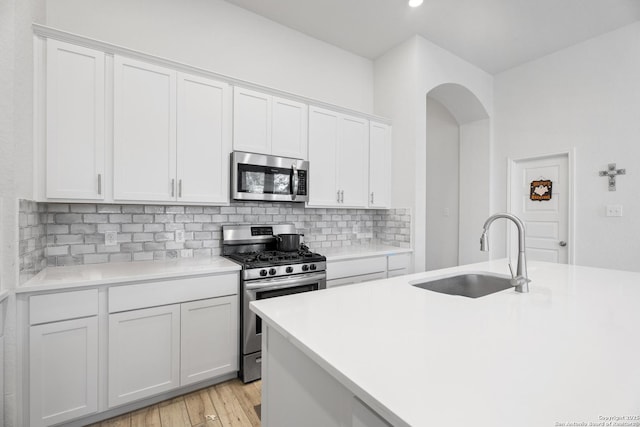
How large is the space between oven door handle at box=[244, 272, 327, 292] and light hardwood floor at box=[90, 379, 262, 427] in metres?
0.73

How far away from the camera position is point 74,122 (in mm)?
2002

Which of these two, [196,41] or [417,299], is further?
[196,41]

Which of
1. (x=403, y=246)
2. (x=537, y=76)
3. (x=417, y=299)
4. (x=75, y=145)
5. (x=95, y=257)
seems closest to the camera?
(x=417, y=299)

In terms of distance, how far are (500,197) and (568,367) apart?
4.10m

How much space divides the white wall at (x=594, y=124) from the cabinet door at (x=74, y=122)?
4.72m

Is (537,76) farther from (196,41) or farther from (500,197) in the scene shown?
(196,41)

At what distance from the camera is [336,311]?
121 cm

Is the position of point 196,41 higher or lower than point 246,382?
higher

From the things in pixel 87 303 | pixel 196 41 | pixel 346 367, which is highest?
pixel 196 41

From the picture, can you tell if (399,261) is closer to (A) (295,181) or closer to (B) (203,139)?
(A) (295,181)

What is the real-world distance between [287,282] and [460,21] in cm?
322

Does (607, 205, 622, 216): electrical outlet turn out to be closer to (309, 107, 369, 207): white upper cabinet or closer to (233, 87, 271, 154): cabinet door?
(309, 107, 369, 207): white upper cabinet

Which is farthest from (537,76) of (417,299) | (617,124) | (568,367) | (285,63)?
(568,367)

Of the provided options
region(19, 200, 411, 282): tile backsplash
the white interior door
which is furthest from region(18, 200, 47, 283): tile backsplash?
the white interior door
